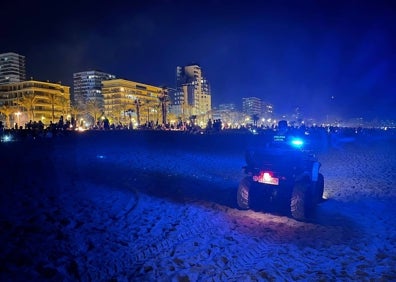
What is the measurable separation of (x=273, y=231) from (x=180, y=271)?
10.3 feet

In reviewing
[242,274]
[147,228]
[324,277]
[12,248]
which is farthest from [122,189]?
[324,277]

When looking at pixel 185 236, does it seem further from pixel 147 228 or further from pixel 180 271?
pixel 180 271

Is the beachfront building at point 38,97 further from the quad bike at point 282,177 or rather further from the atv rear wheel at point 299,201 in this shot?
the atv rear wheel at point 299,201

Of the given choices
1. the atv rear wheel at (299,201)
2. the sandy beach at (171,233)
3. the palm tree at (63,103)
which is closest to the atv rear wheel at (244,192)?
the sandy beach at (171,233)

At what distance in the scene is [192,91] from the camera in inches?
6452

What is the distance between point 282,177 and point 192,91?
157 metres

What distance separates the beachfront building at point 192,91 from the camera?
163 meters

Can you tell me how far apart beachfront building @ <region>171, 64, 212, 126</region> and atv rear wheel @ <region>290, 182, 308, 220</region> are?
14892cm

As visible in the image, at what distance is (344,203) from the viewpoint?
424 inches

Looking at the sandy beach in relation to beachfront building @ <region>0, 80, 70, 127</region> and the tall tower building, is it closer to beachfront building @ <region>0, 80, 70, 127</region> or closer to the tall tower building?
beachfront building @ <region>0, 80, 70, 127</region>

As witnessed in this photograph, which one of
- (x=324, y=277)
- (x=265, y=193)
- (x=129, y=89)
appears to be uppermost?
(x=129, y=89)

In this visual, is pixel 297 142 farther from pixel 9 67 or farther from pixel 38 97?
pixel 9 67

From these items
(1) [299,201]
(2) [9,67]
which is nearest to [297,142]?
(1) [299,201]

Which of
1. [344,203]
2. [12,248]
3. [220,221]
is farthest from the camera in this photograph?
[344,203]
